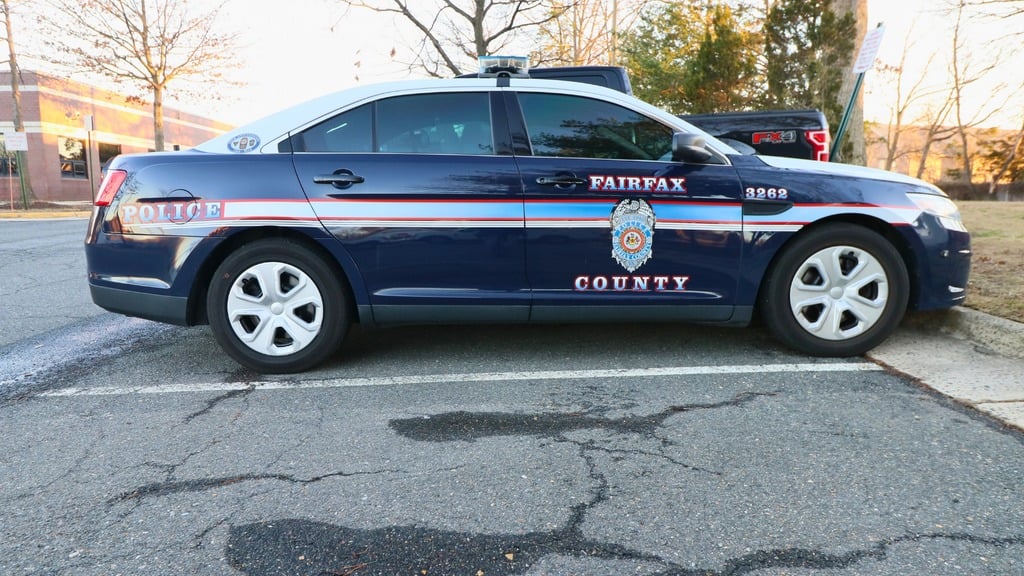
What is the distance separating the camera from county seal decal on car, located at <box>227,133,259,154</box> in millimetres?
3674

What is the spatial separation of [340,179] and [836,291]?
9.72 feet

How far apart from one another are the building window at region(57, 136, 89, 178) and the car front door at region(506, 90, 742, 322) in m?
37.0

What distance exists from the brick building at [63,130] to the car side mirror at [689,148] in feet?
102

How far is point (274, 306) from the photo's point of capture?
368 centimetres

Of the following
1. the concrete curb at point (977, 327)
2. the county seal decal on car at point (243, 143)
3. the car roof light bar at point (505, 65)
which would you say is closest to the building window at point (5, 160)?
the county seal decal on car at point (243, 143)

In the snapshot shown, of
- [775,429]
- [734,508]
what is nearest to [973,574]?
[734,508]

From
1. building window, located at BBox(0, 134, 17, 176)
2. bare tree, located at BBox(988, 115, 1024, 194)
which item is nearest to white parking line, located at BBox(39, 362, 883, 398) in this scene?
building window, located at BBox(0, 134, 17, 176)

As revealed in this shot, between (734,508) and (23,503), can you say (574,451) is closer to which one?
(734,508)

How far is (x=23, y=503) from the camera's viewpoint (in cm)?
225

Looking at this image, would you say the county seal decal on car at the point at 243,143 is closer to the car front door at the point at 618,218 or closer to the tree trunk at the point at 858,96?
the car front door at the point at 618,218

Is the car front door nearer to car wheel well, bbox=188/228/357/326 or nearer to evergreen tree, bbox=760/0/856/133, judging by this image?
car wheel well, bbox=188/228/357/326

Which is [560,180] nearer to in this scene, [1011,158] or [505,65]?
[505,65]

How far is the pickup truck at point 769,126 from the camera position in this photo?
6148 millimetres

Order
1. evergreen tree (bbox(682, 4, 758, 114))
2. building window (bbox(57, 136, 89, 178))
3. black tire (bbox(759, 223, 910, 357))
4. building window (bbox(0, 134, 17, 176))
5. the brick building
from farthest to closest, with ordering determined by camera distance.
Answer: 1. building window (bbox(57, 136, 89, 178))
2. the brick building
3. building window (bbox(0, 134, 17, 176))
4. evergreen tree (bbox(682, 4, 758, 114))
5. black tire (bbox(759, 223, 910, 357))
